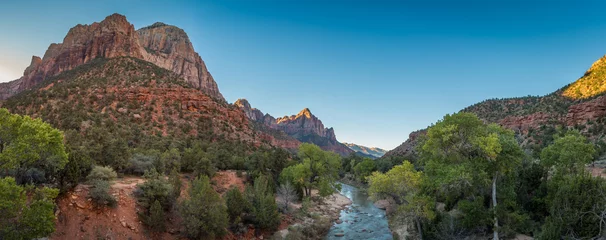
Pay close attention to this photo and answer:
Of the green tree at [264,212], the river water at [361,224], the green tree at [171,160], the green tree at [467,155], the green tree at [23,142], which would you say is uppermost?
the green tree at [467,155]

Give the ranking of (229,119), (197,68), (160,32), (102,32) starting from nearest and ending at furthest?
(229,119) → (102,32) → (160,32) → (197,68)

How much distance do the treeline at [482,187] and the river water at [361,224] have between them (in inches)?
228

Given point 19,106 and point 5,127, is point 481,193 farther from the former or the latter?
point 19,106

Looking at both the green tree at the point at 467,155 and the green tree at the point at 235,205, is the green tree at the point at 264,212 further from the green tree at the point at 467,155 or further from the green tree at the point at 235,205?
the green tree at the point at 467,155

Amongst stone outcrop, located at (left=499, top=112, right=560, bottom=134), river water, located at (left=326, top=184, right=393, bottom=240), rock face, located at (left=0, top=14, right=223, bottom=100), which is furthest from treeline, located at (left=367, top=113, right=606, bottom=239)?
rock face, located at (left=0, top=14, right=223, bottom=100)

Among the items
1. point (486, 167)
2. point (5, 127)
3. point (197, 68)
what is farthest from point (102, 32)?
point (486, 167)

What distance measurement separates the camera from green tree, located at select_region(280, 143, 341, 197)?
104 feet

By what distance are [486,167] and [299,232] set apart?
1340 centimetres

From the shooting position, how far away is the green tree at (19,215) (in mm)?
10047

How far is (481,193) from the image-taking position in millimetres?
18125

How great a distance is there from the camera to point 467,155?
56.6ft

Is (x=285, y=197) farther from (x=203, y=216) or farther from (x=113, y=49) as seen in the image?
(x=113, y=49)

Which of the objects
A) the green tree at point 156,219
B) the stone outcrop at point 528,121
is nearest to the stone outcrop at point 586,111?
the stone outcrop at point 528,121

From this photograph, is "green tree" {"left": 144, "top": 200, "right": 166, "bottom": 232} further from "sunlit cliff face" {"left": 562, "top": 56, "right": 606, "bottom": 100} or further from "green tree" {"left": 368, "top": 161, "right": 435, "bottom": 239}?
"sunlit cliff face" {"left": 562, "top": 56, "right": 606, "bottom": 100}
